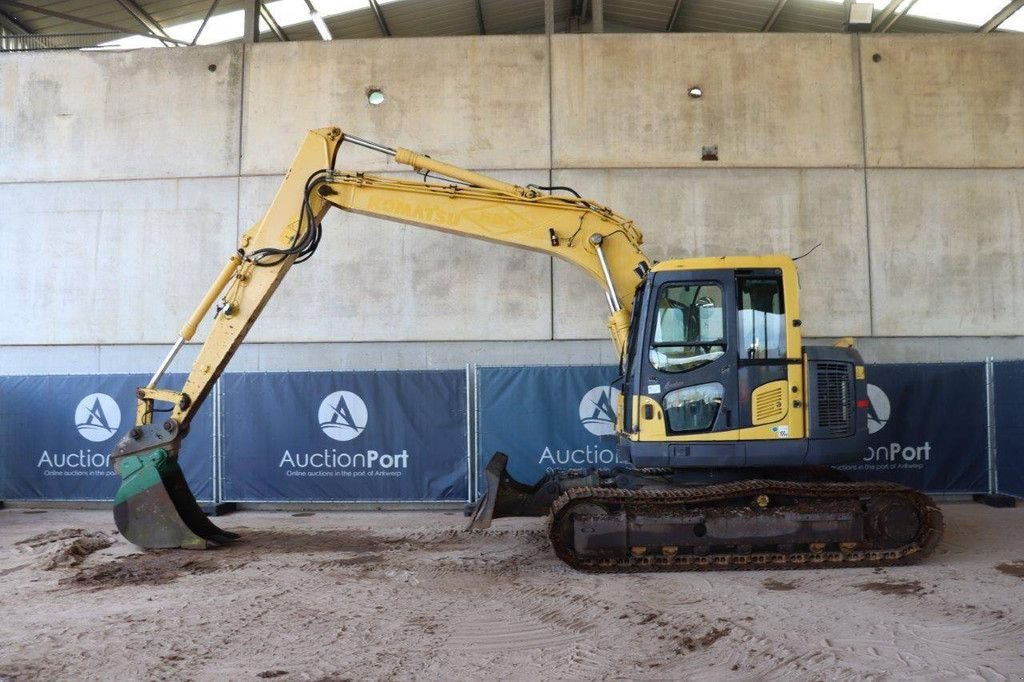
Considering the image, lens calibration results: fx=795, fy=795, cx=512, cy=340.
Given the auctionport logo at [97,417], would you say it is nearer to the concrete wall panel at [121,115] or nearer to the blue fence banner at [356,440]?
the blue fence banner at [356,440]

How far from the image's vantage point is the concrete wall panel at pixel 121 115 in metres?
11.9

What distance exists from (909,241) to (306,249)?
8499 millimetres

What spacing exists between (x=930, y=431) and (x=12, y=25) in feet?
52.0

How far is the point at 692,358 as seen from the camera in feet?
23.1

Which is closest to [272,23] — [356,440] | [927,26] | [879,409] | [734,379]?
[356,440]

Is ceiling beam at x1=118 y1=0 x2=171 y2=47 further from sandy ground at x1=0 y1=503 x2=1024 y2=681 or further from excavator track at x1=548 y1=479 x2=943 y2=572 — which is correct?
excavator track at x1=548 y1=479 x2=943 y2=572

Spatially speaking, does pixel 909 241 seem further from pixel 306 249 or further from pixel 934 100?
pixel 306 249

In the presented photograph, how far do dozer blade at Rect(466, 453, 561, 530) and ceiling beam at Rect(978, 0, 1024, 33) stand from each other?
11089 millimetres

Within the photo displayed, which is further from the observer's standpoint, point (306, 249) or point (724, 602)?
point (306, 249)

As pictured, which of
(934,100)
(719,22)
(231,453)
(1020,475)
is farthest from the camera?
(719,22)

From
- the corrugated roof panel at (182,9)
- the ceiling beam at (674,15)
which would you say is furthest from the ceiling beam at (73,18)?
the ceiling beam at (674,15)

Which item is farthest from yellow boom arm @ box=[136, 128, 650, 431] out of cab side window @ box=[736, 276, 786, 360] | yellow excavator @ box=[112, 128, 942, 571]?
cab side window @ box=[736, 276, 786, 360]

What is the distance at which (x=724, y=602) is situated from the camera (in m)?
5.97

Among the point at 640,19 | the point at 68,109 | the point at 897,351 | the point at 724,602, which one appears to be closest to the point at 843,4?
the point at 640,19
